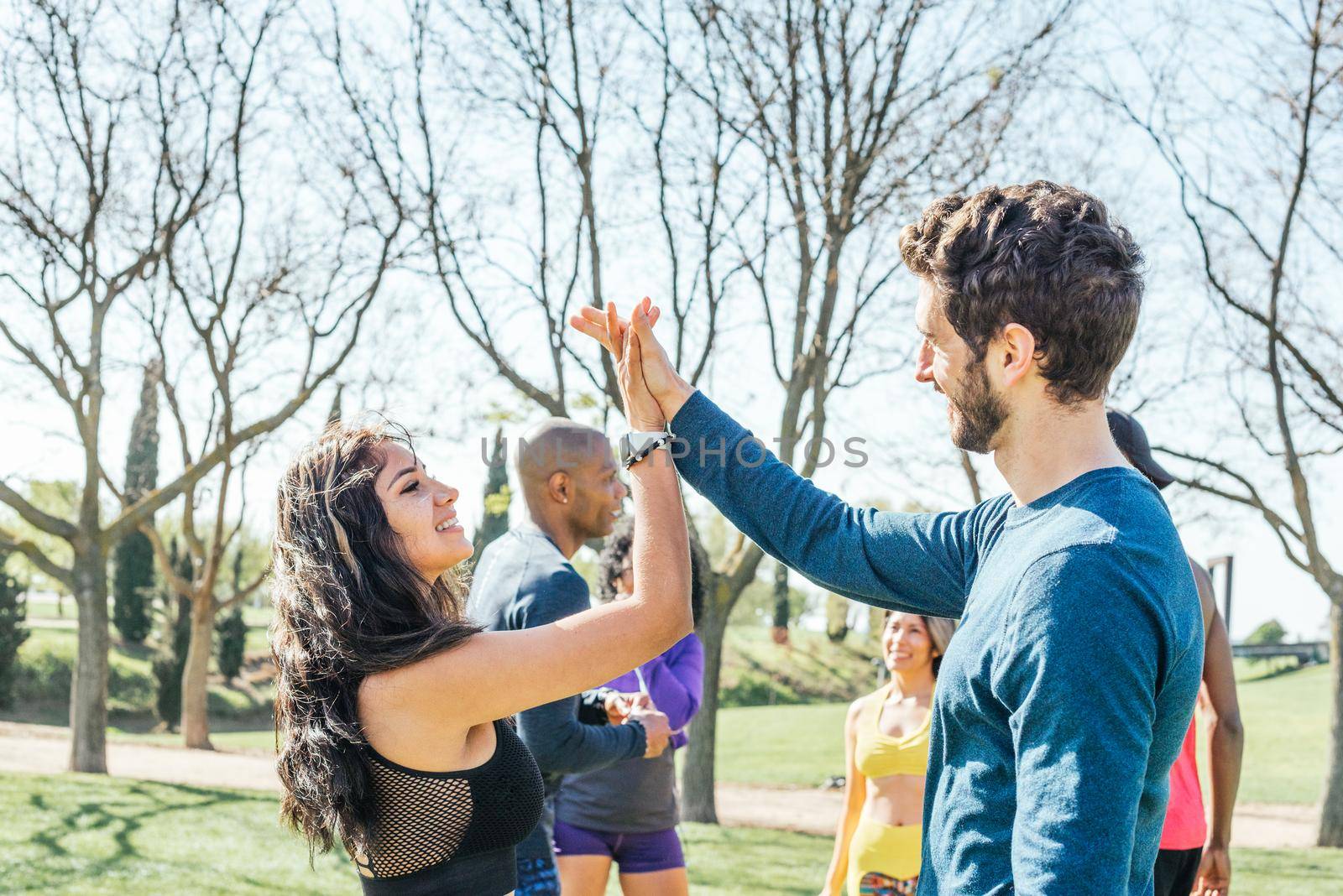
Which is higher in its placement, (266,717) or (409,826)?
(409,826)

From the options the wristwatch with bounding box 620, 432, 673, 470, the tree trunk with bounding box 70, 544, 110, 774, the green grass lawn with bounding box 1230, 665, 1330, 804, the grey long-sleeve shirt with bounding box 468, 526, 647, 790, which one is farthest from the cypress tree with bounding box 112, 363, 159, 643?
the wristwatch with bounding box 620, 432, 673, 470

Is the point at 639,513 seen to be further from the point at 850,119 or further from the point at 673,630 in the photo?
the point at 850,119

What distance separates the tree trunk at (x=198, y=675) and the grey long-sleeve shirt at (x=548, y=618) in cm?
1652

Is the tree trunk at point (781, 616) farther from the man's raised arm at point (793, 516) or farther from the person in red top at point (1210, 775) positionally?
the man's raised arm at point (793, 516)

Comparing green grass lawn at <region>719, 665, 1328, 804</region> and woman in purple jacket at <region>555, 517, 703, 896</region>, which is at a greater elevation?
woman in purple jacket at <region>555, 517, 703, 896</region>

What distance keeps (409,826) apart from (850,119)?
9747mm

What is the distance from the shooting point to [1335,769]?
11477 millimetres

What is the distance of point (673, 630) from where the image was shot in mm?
2092

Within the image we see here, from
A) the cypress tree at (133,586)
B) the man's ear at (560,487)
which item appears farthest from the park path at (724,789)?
the cypress tree at (133,586)

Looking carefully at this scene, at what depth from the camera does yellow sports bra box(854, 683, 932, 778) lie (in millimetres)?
4242

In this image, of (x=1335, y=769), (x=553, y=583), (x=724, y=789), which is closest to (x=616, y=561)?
(x=553, y=583)

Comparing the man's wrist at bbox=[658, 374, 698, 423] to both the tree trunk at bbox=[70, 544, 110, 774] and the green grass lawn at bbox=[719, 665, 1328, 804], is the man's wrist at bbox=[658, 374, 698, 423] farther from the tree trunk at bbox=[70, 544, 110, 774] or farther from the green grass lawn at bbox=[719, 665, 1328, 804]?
the green grass lawn at bbox=[719, 665, 1328, 804]

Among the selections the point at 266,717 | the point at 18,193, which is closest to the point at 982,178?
the point at 18,193

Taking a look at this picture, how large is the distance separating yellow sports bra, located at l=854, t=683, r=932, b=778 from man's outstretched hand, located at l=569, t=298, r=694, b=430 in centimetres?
259
